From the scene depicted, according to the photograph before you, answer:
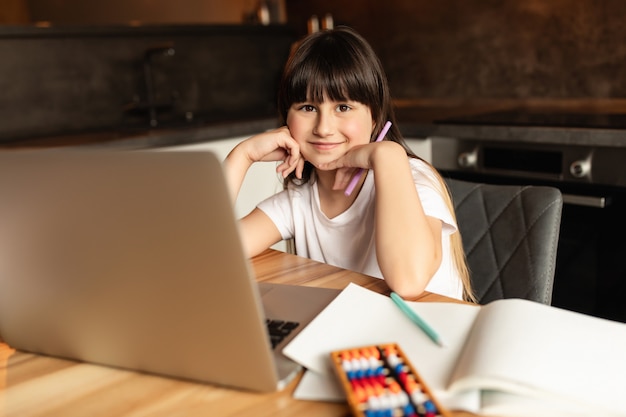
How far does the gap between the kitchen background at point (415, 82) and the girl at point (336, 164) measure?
716 millimetres

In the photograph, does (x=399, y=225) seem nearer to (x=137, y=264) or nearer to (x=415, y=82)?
(x=137, y=264)

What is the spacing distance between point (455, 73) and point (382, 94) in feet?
5.13

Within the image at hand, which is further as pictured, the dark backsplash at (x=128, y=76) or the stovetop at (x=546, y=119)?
the dark backsplash at (x=128, y=76)

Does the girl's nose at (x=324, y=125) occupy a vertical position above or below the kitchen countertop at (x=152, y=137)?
above

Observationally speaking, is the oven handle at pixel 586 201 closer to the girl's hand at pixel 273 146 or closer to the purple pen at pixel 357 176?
the purple pen at pixel 357 176

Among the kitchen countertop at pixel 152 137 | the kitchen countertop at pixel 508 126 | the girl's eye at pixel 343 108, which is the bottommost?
the kitchen countertop at pixel 508 126

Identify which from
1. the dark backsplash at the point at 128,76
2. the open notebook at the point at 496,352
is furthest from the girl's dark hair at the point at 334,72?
the dark backsplash at the point at 128,76

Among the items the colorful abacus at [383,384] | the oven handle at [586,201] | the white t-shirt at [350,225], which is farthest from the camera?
the oven handle at [586,201]

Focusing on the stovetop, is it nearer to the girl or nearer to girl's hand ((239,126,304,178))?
the girl

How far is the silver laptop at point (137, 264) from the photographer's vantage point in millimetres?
527

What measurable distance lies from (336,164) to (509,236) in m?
0.36

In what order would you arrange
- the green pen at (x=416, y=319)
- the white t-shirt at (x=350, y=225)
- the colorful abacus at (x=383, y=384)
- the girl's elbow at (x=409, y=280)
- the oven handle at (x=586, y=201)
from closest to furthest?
the colorful abacus at (x=383, y=384) → the green pen at (x=416, y=319) → the girl's elbow at (x=409, y=280) → the white t-shirt at (x=350, y=225) → the oven handle at (x=586, y=201)

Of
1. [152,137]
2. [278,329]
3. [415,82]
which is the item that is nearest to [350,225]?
[278,329]

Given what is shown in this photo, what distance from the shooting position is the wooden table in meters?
0.59
